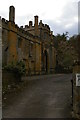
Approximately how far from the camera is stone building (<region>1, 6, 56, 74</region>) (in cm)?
2712

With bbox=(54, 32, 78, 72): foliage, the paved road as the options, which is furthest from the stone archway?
the paved road

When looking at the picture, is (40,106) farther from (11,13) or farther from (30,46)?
(30,46)

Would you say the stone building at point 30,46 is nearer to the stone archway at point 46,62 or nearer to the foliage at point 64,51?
the stone archway at point 46,62

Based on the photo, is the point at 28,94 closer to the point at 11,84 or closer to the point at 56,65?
the point at 11,84

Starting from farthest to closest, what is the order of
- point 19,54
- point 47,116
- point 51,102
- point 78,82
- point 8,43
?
point 19,54
point 8,43
point 51,102
point 47,116
point 78,82

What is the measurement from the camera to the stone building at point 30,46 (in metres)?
27.1

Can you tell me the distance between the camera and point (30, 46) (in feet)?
115

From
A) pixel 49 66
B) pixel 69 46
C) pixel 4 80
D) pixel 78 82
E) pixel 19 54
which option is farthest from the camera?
pixel 69 46

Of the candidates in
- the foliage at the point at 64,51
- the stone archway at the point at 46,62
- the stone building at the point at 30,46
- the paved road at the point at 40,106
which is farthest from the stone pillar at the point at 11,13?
the foliage at the point at 64,51

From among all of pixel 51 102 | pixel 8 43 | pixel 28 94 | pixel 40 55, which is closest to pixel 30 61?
pixel 40 55

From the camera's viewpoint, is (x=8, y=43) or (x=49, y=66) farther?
(x=49, y=66)

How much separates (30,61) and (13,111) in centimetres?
2432

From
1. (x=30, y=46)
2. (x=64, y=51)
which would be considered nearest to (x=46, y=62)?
(x=64, y=51)

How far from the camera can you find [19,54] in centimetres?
3025
